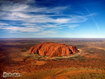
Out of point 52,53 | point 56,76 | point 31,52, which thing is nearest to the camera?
point 56,76

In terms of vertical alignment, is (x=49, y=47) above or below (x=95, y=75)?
above

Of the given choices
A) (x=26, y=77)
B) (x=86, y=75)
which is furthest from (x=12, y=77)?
(x=86, y=75)

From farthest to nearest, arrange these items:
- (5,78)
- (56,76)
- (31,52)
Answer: (31,52) < (56,76) < (5,78)

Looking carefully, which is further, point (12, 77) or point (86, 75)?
point (86, 75)

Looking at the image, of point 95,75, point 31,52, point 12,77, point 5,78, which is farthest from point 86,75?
point 31,52

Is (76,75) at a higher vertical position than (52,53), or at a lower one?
lower

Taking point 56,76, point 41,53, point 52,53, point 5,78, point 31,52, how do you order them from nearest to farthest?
point 5,78, point 56,76, point 52,53, point 41,53, point 31,52

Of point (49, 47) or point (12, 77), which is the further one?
point (49, 47)

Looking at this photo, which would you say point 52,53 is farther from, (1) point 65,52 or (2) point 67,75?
(2) point 67,75

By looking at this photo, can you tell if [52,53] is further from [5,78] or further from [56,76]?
[5,78]
